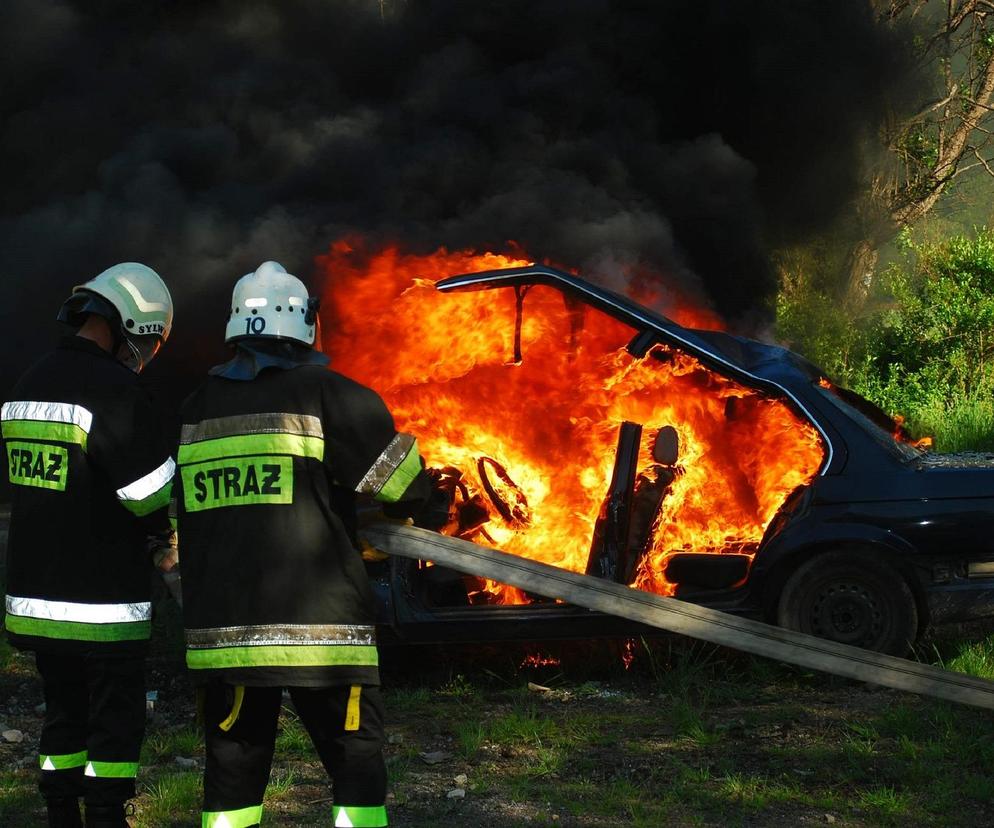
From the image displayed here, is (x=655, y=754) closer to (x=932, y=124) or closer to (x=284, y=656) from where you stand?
(x=284, y=656)

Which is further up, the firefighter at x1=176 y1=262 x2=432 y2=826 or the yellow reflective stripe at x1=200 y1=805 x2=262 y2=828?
the firefighter at x1=176 y1=262 x2=432 y2=826

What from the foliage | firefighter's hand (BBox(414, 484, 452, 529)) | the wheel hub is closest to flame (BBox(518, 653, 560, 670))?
firefighter's hand (BBox(414, 484, 452, 529))

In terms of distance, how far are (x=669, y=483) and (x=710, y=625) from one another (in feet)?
6.76

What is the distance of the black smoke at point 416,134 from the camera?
1074 centimetres

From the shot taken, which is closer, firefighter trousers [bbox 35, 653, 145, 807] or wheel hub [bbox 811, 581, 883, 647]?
firefighter trousers [bbox 35, 653, 145, 807]

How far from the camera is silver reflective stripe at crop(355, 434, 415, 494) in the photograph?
314 cm

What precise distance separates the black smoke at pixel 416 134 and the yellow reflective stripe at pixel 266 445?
7.10 meters

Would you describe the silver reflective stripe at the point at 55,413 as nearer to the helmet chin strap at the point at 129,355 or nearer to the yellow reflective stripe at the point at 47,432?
the yellow reflective stripe at the point at 47,432

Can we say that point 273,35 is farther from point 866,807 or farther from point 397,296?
point 866,807

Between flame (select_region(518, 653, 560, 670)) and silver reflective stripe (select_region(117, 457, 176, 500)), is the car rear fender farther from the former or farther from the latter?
silver reflective stripe (select_region(117, 457, 176, 500))

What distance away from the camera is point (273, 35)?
1202 centimetres

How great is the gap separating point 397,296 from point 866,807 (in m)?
4.65

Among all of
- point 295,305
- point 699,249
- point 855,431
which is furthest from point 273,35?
point 295,305

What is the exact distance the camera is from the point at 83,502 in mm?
3742
